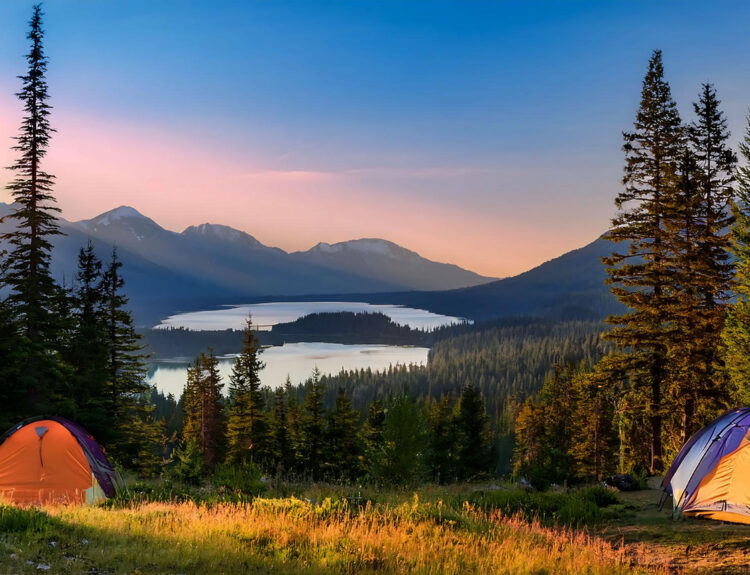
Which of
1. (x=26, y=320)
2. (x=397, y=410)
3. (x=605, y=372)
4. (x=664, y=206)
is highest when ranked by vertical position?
(x=664, y=206)

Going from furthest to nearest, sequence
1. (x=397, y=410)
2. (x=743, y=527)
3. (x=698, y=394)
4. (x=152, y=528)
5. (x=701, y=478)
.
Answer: (x=397, y=410)
(x=698, y=394)
(x=701, y=478)
(x=743, y=527)
(x=152, y=528)

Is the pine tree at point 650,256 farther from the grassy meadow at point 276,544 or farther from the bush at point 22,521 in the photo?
the bush at point 22,521

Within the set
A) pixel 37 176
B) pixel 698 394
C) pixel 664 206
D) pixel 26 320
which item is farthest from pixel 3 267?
Answer: pixel 698 394

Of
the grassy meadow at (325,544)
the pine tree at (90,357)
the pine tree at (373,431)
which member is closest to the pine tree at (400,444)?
the pine tree at (373,431)

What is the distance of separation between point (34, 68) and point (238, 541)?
2957 cm

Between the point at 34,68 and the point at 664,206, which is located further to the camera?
the point at 34,68

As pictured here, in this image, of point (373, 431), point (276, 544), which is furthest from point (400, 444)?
point (276, 544)

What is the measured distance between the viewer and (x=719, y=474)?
1250 cm

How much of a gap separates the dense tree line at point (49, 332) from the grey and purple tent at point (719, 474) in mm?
25114

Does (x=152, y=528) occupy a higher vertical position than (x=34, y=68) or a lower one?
lower

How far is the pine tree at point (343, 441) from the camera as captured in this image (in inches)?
1967

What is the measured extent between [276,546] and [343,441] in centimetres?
4427

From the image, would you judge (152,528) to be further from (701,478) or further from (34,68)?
(34,68)

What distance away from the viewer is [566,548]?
9.06 meters
